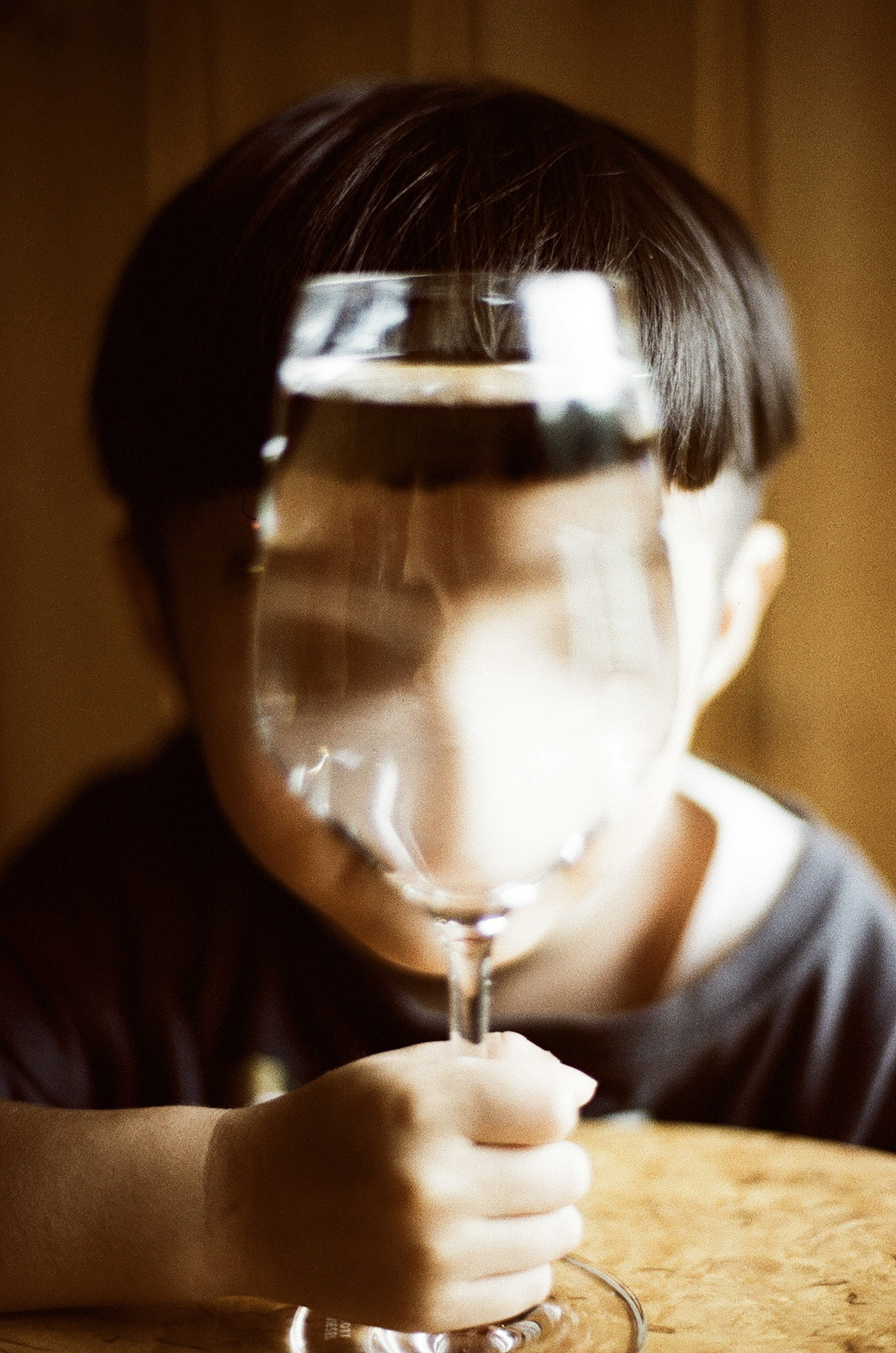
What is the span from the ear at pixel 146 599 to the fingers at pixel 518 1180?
12.1 inches

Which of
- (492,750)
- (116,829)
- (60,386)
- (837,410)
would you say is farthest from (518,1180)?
(60,386)

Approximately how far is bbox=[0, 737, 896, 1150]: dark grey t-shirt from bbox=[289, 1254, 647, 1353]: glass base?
26 centimetres

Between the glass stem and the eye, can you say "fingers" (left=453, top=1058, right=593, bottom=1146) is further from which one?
the eye

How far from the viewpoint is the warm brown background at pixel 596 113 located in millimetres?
821

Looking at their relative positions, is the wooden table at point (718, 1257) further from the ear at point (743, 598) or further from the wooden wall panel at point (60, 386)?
the wooden wall panel at point (60, 386)

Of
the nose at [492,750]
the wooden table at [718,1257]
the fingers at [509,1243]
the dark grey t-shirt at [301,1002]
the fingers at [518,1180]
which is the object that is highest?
the nose at [492,750]

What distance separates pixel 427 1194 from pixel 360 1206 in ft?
0.07

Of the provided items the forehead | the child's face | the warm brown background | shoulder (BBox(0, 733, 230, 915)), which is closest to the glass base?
the child's face

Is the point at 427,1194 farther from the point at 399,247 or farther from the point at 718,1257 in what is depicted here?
the point at 399,247

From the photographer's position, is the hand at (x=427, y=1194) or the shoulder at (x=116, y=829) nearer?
the hand at (x=427, y=1194)

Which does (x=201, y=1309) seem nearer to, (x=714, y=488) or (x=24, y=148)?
(x=714, y=488)

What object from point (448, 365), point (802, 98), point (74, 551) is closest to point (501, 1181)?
point (448, 365)

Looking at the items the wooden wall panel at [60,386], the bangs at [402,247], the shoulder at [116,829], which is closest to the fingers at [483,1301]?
the bangs at [402,247]

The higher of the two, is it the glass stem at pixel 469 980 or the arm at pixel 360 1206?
the glass stem at pixel 469 980
